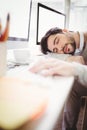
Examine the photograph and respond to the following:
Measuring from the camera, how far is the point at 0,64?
66 centimetres

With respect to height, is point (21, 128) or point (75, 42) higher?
point (75, 42)

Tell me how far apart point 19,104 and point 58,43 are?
1077 mm

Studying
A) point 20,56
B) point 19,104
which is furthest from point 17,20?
point 19,104

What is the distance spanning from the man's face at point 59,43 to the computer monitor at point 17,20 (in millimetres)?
192

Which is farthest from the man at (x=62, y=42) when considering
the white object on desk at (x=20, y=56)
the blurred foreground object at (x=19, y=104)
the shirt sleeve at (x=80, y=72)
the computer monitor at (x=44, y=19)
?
the blurred foreground object at (x=19, y=104)

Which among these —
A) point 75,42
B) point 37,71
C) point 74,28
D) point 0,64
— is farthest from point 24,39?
point 74,28

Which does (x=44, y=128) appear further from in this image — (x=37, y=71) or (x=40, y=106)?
(x=37, y=71)

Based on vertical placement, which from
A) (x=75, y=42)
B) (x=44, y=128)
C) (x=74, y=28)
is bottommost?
(x=44, y=128)

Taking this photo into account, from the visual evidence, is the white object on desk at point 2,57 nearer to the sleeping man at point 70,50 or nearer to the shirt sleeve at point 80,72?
the shirt sleeve at point 80,72

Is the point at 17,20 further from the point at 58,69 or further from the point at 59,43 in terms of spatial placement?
the point at 58,69

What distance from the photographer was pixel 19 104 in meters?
0.40

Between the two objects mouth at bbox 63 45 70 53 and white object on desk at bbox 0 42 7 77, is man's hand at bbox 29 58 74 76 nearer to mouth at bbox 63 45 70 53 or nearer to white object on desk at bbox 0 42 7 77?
white object on desk at bbox 0 42 7 77

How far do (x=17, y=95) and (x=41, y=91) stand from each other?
3.4 inches

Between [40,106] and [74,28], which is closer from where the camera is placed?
[40,106]
